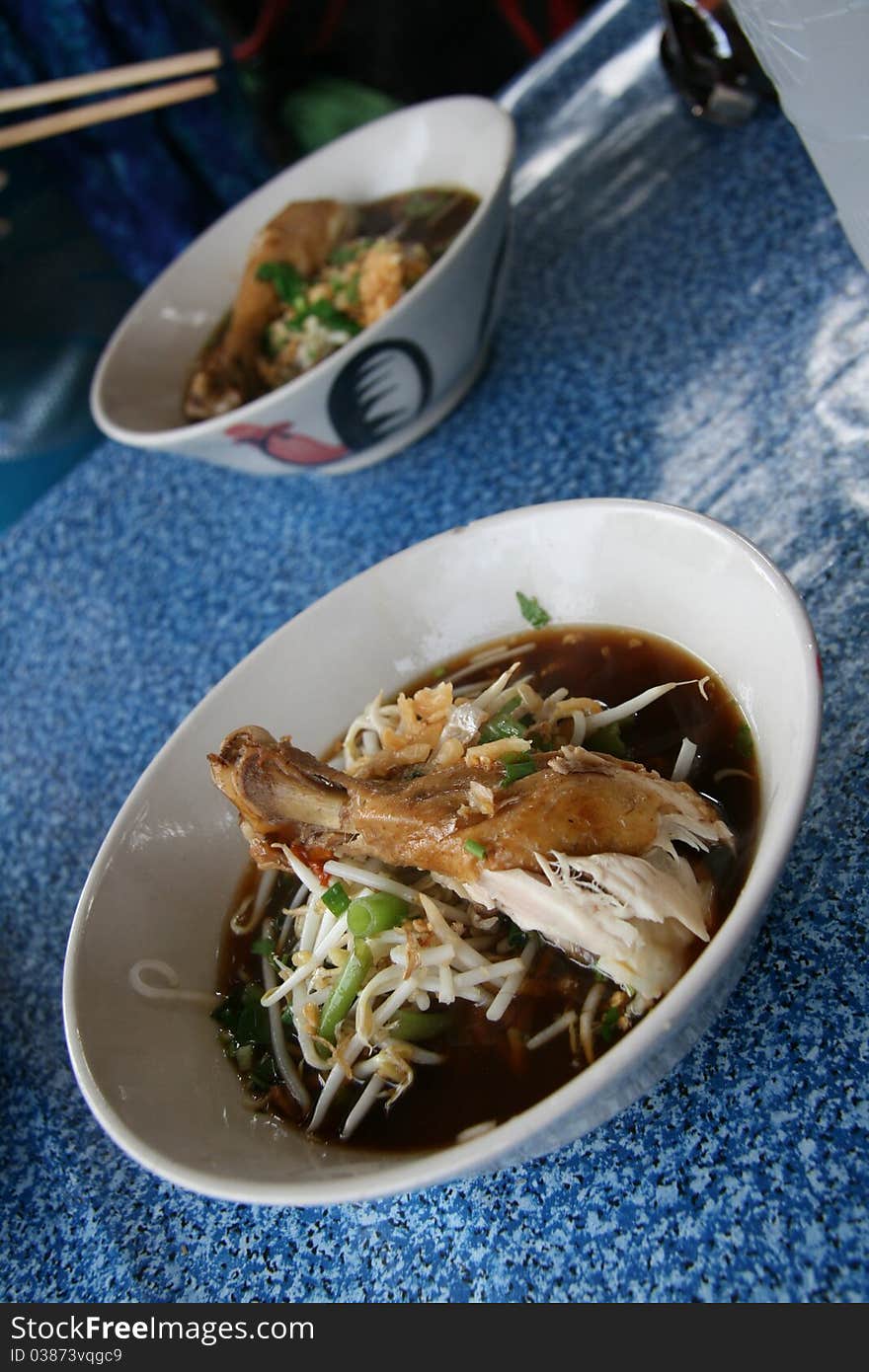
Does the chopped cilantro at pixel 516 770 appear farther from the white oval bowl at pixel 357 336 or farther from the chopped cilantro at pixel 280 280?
the chopped cilantro at pixel 280 280

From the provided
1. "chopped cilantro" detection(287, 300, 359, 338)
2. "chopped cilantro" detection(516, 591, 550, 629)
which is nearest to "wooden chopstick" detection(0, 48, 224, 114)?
"chopped cilantro" detection(287, 300, 359, 338)

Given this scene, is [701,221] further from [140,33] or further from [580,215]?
[140,33]

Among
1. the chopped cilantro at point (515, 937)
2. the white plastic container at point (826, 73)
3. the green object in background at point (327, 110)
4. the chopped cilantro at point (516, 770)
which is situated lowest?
the green object in background at point (327, 110)

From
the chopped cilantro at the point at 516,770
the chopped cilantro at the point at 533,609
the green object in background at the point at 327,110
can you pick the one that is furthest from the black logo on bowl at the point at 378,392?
the green object in background at the point at 327,110

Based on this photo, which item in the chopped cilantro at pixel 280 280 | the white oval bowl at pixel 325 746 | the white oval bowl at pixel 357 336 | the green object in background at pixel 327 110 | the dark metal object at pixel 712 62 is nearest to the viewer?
the white oval bowl at pixel 325 746

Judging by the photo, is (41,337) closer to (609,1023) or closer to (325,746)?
(325,746)

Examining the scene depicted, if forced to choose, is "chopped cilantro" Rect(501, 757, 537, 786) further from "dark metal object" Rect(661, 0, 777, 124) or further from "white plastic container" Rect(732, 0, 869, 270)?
"dark metal object" Rect(661, 0, 777, 124)

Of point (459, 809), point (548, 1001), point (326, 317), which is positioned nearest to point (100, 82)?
point (326, 317)
